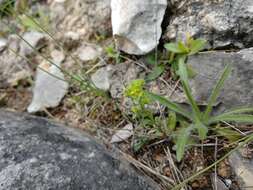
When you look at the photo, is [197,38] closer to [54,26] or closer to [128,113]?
[128,113]

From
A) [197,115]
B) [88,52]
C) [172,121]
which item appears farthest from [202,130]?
[88,52]

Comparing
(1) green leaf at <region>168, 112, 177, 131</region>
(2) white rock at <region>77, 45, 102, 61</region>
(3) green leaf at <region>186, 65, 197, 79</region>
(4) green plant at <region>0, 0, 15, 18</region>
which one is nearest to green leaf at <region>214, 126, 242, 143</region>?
(1) green leaf at <region>168, 112, 177, 131</region>

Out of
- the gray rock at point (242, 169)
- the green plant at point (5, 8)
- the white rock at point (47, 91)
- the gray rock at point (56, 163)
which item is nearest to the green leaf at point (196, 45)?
the gray rock at point (242, 169)

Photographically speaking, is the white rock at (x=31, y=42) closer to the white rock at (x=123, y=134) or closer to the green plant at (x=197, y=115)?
the white rock at (x=123, y=134)

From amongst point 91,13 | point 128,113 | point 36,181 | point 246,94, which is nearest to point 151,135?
point 128,113

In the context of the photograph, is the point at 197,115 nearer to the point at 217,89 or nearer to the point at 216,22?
the point at 217,89
